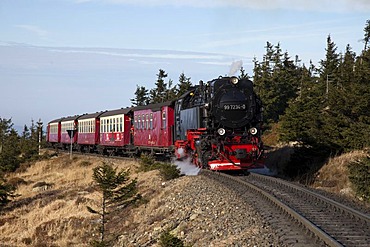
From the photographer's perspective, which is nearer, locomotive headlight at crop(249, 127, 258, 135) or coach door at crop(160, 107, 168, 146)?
locomotive headlight at crop(249, 127, 258, 135)

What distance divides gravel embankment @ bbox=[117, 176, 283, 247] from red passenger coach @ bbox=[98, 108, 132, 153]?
57.3 feet

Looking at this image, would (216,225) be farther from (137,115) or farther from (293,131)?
(137,115)

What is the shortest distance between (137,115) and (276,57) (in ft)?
135

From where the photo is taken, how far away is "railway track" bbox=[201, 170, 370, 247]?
8.58 metres

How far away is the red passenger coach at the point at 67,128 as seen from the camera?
50.0m

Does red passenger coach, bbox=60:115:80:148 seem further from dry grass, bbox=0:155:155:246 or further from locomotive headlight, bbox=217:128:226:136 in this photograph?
locomotive headlight, bbox=217:128:226:136

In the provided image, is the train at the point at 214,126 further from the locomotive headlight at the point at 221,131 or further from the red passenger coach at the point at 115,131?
the red passenger coach at the point at 115,131

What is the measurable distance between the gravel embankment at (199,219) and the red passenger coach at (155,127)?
8.59 metres

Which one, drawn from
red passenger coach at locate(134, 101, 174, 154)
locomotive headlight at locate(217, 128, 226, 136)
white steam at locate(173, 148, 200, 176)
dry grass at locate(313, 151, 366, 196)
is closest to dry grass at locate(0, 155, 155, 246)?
white steam at locate(173, 148, 200, 176)

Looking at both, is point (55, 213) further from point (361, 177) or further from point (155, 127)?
point (361, 177)

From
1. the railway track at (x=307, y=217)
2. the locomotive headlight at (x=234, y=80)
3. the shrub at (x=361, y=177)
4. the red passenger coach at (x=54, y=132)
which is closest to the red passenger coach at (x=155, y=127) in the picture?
the locomotive headlight at (x=234, y=80)

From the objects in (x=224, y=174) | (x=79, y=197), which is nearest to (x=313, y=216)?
(x=224, y=174)

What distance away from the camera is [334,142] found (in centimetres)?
2327

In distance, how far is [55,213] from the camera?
19.7 metres
